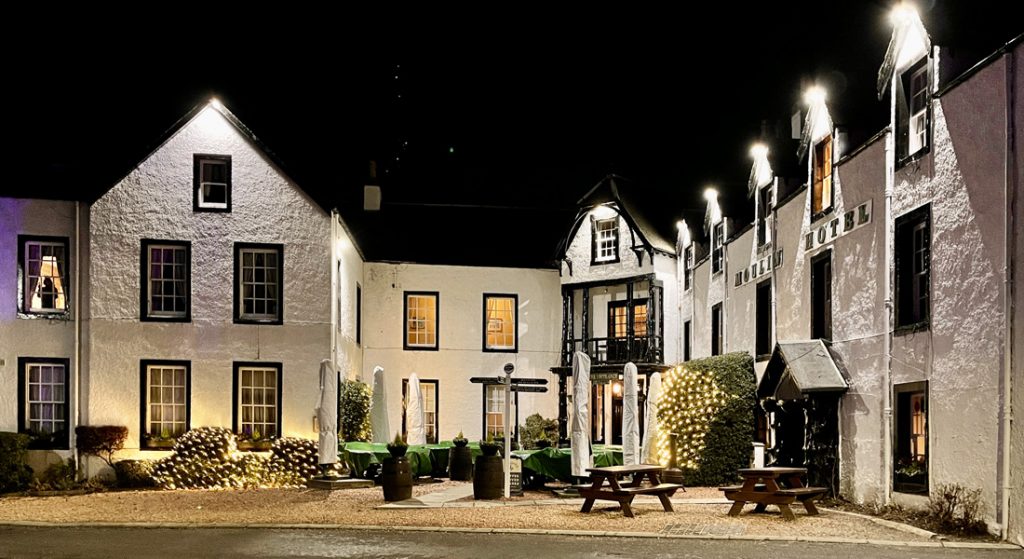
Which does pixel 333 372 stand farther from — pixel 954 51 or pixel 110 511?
pixel 954 51

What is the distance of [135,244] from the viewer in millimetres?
23203

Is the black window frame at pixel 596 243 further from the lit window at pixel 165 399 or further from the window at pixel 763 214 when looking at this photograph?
the lit window at pixel 165 399

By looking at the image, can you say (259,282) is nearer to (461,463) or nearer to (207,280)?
(207,280)

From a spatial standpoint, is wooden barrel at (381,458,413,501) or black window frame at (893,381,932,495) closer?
black window frame at (893,381,932,495)

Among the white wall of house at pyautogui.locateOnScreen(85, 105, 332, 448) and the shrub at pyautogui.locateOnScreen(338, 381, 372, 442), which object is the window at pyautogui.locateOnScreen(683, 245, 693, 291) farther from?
the white wall of house at pyautogui.locateOnScreen(85, 105, 332, 448)

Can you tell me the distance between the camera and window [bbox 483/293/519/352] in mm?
32656

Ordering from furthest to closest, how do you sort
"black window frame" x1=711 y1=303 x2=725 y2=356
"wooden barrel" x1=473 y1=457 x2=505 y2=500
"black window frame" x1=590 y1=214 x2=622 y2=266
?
"black window frame" x1=590 y1=214 x2=622 y2=266, "black window frame" x1=711 y1=303 x2=725 y2=356, "wooden barrel" x1=473 y1=457 x2=505 y2=500

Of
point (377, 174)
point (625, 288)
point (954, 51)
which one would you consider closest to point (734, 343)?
point (625, 288)

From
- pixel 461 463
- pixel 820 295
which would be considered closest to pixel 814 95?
pixel 820 295

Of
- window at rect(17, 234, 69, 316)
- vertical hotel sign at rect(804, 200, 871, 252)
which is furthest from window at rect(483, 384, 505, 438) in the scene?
vertical hotel sign at rect(804, 200, 871, 252)

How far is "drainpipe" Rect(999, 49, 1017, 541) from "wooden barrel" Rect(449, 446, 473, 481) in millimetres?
12368

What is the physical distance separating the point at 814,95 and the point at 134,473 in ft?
53.0

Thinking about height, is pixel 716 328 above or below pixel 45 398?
above

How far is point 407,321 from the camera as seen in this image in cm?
3219
